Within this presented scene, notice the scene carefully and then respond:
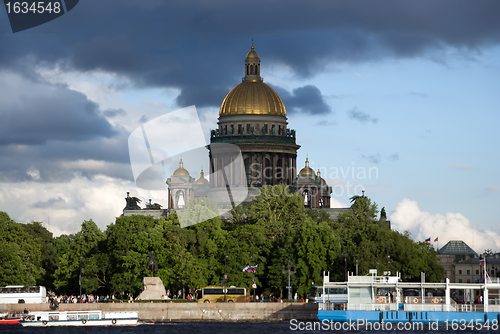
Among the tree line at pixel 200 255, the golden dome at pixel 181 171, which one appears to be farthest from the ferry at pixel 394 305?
the golden dome at pixel 181 171

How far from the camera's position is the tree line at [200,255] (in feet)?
358

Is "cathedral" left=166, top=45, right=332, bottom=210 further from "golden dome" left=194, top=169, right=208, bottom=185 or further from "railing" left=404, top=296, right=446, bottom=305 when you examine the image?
"railing" left=404, top=296, right=446, bottom=305

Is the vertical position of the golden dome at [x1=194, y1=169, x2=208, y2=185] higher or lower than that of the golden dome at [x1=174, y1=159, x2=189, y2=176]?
lower

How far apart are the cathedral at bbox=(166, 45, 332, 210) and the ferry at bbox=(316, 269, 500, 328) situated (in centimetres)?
8128

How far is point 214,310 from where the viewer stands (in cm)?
9788

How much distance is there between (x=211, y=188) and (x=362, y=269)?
67.5 meters

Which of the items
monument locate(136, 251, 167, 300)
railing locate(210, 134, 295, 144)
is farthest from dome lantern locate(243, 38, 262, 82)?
monument locate(136, 251, 167, 300)

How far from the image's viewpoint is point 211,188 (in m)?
174

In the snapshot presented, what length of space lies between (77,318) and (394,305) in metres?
27.9

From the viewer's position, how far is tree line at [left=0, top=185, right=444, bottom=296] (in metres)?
109

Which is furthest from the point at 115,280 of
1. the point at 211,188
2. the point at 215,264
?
the point at 211,188

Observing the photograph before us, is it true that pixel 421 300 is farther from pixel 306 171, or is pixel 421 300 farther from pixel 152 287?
pixel 306 171

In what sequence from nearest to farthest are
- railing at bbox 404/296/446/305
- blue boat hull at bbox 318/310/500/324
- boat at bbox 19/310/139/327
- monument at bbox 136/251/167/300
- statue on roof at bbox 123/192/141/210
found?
blue boat hull at bbox 318/310/500/324 < railing at bbox 404/296/446/305 < boat at bbox 19/310/139/327 < monument at bbox 136/251/167/300 < statue on roof at bbox 123/192/141/210

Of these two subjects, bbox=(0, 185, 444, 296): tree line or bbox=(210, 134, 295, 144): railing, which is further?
bbox=(210, 134, 295, 144): railing
